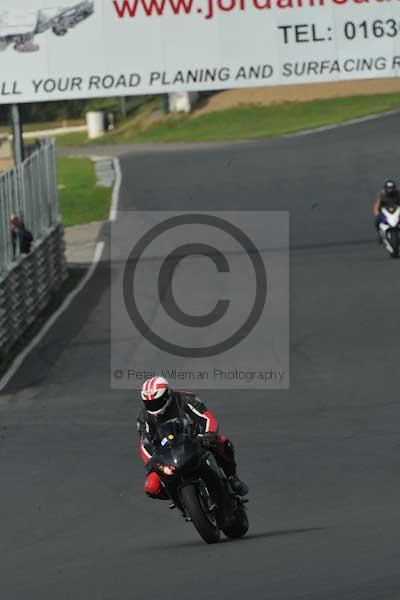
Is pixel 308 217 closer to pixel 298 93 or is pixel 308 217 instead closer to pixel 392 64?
pixel 392 64

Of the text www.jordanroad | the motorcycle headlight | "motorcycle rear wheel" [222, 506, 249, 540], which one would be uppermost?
the text www.jordanroad

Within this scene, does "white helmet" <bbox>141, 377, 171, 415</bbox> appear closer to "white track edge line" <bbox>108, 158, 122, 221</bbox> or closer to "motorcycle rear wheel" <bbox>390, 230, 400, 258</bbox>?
"motorcycle rear wheel" <bbox>390, 230, 400, 258</bbox>

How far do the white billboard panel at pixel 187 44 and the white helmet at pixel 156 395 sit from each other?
17068mm

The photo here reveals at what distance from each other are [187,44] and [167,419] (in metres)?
17.4

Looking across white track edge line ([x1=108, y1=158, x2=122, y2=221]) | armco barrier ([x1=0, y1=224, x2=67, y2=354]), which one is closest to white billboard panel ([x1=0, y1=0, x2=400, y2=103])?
armco barrier ([x1=0, y1=224, x2=67, y2=354])

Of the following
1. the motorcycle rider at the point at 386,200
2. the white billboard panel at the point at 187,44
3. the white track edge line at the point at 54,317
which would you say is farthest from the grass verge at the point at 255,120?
the white billboard panel at the point at 187,44

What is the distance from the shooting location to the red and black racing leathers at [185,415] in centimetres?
1000

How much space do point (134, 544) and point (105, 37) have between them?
1774 centimetres

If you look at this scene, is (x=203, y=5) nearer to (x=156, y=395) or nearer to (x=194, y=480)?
(x=156, y=395)

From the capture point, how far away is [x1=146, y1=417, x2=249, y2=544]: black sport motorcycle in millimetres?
9664

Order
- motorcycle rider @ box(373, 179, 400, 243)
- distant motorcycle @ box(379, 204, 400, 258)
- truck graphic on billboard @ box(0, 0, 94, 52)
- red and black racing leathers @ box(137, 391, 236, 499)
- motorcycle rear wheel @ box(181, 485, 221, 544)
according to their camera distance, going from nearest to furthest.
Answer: motorcycle rear wheel @ box(181, 485, 221, 544) → red and black racing leathers @ box(137, 391, 236, 499) → truck graphic on billboard @ box(0, 0, 94, 52) → distant motorcycle @ box(379, 204, 400, 258) → motorcycle rider @ box(373, 179, 400, 243)

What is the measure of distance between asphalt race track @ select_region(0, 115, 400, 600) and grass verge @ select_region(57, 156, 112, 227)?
1086 centimetres

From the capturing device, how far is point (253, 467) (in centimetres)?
1365

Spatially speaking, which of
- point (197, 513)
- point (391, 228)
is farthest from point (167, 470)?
point (391, 228)
